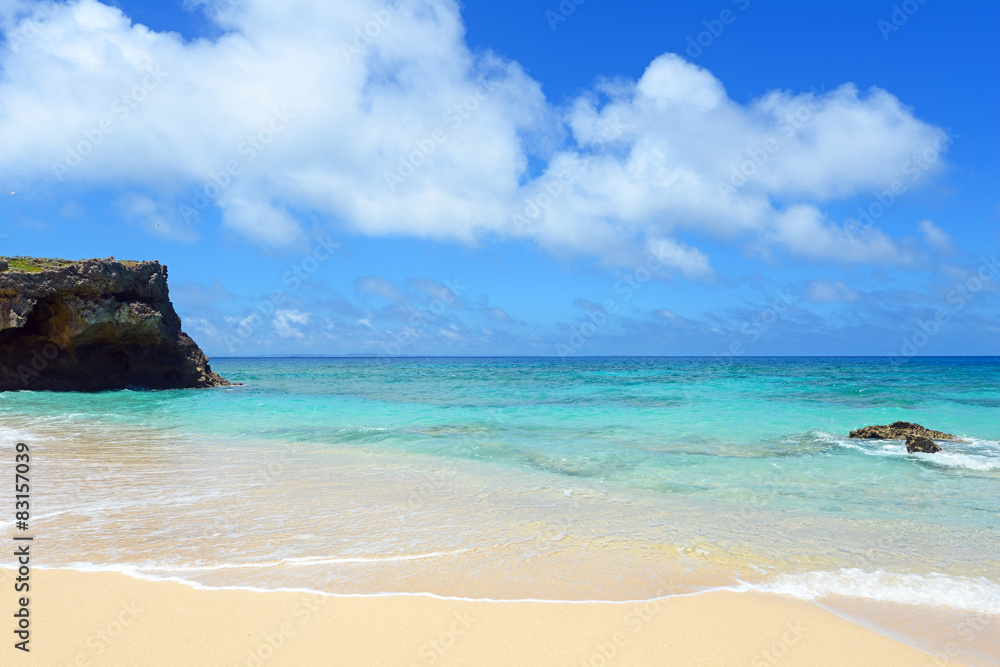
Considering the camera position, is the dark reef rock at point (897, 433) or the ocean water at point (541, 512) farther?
the dark reef rock at point (897, 433)

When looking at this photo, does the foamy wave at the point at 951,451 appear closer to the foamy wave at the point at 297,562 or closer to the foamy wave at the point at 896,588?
the foamy wave at the point at 896,588

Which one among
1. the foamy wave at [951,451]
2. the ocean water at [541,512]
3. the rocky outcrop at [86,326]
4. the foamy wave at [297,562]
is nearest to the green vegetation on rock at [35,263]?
the rocky outcrop at [86,326]

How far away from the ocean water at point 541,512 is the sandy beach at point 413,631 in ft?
1.03

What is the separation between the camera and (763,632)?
163 inches

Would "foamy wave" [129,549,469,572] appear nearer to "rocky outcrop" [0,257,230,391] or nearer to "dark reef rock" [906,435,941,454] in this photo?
"dark reef rock" [906,435,941,454]

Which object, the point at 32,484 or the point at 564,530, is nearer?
the point at 564,530

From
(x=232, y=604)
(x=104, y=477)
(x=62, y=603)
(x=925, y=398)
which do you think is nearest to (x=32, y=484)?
(x=104, y=477)

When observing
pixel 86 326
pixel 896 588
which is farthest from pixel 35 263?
pixel 896 588

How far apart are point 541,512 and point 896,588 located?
3.74 metres

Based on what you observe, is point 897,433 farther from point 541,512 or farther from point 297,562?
point 297,562

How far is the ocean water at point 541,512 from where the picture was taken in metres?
5.02

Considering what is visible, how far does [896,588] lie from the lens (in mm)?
5051

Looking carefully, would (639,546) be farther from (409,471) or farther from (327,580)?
(409,471)

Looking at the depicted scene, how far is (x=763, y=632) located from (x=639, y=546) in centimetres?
190
